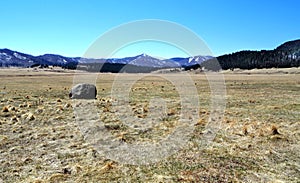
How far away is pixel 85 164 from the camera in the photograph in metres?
11.8

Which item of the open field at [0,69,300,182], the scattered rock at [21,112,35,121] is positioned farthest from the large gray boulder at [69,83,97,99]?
the open field at [0,69,300,182]

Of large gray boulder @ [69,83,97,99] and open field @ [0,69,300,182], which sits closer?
open field @ [0,69,300,182]

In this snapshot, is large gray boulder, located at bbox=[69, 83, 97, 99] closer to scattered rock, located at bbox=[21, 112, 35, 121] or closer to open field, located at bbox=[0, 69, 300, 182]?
scattered rock, located at bbox=[21, 112, 35, 121]

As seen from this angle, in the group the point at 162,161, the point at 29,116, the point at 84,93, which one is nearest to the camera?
the point at 162,161

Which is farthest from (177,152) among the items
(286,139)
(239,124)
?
(239,124)

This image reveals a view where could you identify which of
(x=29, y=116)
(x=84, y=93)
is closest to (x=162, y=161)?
(x=29, y=116)

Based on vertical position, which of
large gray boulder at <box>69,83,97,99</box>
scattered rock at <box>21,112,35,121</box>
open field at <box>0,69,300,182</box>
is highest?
large gray boulder at <box>69,83,97,99</box>

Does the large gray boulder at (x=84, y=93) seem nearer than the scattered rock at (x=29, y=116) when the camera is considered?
No

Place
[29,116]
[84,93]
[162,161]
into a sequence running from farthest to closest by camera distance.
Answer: [84,93] < [29,116] < [162,161]

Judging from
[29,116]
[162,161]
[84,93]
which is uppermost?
[84,93]

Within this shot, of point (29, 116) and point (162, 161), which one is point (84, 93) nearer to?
point (29, 116)

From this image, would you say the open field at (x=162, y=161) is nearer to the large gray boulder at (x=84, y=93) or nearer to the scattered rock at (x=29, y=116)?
the scattered rock at (x=29, y=116)

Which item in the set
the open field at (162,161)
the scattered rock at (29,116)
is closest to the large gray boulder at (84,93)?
the scattered rock at (29,116)

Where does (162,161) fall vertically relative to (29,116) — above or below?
below
